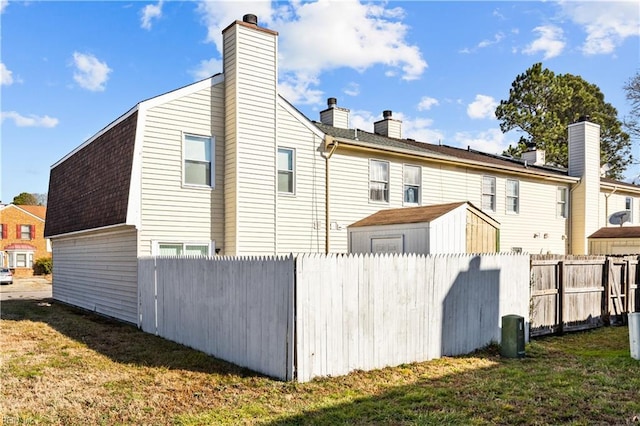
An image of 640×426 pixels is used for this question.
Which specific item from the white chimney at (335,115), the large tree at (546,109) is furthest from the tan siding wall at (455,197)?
the large tree at (546,109)

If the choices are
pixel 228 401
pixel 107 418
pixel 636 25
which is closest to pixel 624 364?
pixel 228 401

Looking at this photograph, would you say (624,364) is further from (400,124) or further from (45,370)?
(400,124)

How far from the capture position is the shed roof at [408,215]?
1202 centimetres

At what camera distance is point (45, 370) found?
7246 mm

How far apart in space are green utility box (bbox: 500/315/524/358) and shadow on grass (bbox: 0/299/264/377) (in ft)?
14.3

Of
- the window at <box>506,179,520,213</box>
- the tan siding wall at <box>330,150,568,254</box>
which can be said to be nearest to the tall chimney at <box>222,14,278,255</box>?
the tan siding wall at <box>330,150,568,254</box>

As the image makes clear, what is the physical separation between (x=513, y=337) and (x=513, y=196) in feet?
38.6

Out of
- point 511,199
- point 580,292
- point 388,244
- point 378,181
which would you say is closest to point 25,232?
point 378,181

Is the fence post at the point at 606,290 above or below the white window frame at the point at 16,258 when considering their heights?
above

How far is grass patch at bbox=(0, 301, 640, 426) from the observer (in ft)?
16.9

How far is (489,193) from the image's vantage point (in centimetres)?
1808

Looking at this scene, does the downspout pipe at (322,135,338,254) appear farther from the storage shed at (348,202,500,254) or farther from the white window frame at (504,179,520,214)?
the white window frame at (504,179,520,214)

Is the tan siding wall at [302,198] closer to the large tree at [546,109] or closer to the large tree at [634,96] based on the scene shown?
the large tree at [634,96]

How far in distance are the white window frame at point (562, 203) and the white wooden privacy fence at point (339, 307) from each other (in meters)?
12.8
